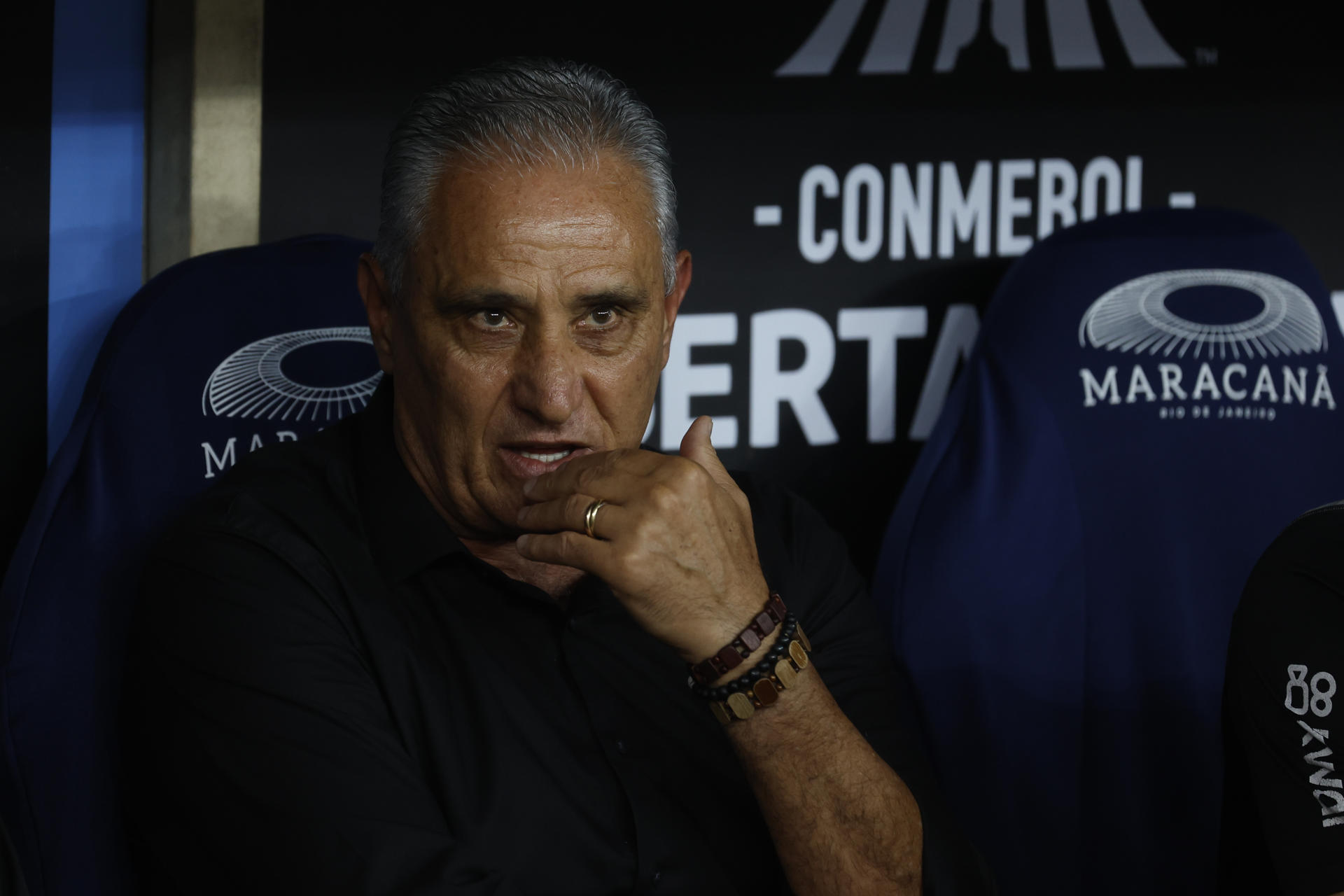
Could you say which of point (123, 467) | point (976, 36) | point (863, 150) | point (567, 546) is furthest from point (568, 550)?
point (976, 36)

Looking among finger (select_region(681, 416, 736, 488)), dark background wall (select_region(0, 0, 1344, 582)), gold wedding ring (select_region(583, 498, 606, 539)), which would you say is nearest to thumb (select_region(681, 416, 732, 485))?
finger (select_region(681, 416, 736, 488))

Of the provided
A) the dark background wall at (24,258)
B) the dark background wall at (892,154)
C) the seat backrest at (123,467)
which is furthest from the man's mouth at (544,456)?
the dark background wall at (892,154)

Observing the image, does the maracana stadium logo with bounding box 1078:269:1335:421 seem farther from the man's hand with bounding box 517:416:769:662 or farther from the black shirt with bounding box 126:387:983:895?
the man's hand with bounding box 517:416:769:662

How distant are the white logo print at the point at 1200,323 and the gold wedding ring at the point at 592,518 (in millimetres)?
857

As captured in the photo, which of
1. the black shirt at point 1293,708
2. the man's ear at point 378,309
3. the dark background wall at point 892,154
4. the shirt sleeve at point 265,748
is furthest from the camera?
the dark background wall at point 892,154

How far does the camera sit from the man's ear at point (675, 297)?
4.12 ft

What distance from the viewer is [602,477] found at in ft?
3.45

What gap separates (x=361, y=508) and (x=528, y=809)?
0.96ft

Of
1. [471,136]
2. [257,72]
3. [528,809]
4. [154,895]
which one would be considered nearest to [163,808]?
[154,895]

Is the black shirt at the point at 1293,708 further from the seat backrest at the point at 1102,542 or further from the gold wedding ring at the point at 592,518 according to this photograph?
the gold wedding ring at the point at 592,518

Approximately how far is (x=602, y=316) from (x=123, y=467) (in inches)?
20.2

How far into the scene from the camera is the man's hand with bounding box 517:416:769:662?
1.01m

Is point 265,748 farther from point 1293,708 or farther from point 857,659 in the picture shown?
point 1293,708

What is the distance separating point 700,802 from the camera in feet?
3.86
